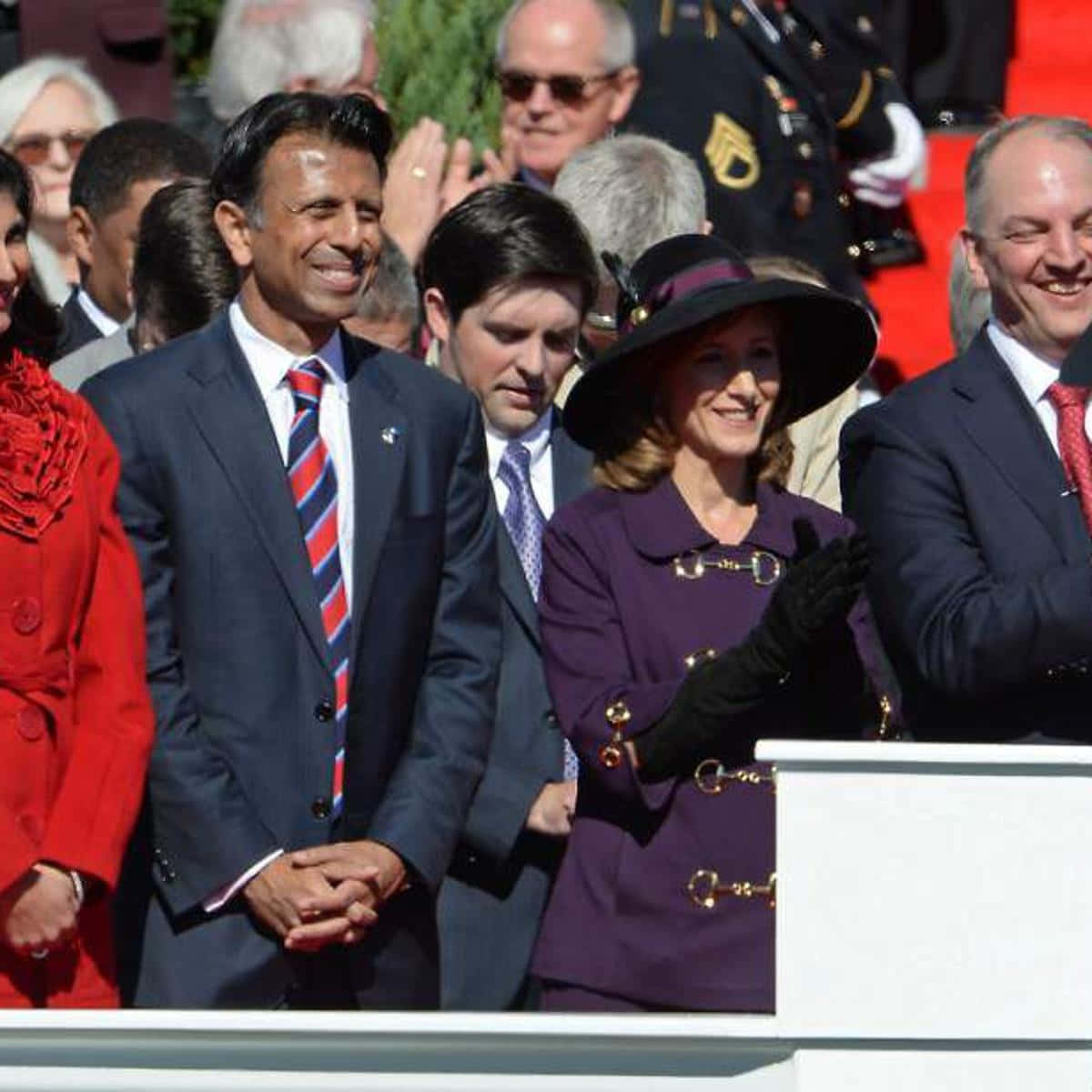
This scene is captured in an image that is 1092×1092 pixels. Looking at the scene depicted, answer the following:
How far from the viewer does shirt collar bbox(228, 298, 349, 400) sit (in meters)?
5.85

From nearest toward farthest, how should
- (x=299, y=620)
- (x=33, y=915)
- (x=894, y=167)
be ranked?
(x=33, y=915)
(x=299, y=620)
(x=894, y=167)

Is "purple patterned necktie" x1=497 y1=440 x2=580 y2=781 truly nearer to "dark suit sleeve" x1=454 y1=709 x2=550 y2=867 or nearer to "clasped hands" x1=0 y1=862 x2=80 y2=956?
"dark suit sleeve" x1=454 y1=709 x2=550 y2=867

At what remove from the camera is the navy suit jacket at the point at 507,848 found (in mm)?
6059

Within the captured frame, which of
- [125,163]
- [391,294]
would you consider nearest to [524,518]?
[391,294]

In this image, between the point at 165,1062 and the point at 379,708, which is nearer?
the point at 165,1062

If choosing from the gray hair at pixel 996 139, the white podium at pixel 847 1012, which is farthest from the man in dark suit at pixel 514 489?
the white podium at pixel 847 1012

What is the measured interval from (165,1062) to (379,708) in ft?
3.78

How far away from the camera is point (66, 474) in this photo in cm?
545

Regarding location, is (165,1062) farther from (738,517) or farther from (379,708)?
(738,517)

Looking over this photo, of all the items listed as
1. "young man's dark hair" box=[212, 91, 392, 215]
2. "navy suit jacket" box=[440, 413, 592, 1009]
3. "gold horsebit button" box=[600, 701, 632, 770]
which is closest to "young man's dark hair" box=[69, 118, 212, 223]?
"young man's dark hair" box=[212, 91, 392, 215]

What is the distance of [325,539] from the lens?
5.75 meters

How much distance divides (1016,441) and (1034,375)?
0.18 metres

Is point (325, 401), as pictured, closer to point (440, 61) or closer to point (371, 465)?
point (371, 465)

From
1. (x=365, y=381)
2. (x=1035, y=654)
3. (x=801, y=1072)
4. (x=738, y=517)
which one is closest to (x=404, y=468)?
(x=365, y=381)
